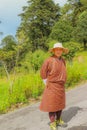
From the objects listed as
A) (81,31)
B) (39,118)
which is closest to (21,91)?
(39,118)

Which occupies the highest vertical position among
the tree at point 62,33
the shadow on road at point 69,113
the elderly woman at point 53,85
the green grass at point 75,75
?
the elderly woman at point 53,85

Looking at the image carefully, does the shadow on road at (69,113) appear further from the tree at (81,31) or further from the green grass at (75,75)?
the tree at (81,31)

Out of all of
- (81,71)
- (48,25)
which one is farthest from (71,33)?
(81,71)

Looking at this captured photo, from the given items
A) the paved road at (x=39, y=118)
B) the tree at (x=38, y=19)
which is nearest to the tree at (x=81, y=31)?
the tree at (x=38, y=19)

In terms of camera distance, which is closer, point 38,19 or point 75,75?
point 75,75

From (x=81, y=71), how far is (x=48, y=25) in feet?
138

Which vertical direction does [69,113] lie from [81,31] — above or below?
above

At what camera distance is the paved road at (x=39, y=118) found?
22.4 feet

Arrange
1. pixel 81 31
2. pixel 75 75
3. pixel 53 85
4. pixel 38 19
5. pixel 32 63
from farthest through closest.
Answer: pixel 38 19
pixel 81 31
pixel 32 63
pixel 75 75
pixel 53 85

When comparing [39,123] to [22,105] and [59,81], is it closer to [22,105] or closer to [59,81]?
[59,81]

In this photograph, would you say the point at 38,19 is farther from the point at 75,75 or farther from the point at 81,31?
the point at 75,75

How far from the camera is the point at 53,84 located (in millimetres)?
6488

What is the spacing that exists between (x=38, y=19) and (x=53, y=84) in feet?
155

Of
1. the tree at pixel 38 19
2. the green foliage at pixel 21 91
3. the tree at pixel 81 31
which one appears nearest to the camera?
the green foliage at pixel 21 91
